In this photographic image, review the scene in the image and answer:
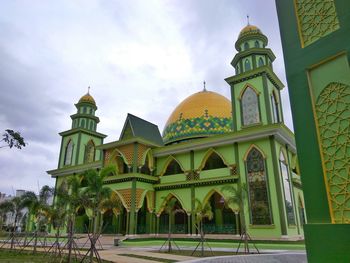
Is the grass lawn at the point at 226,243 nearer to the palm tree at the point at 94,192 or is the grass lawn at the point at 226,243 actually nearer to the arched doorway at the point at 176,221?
the arched doorway at the point at 176,221

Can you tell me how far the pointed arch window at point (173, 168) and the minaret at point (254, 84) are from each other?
5666 mm

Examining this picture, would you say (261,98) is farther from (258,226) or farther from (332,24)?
(332,24)

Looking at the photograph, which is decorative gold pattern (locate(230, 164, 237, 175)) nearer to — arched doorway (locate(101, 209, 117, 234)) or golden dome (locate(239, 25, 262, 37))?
golden dome (locate(239, 25, 262, 37))

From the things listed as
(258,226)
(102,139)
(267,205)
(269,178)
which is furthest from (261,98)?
(102,139)

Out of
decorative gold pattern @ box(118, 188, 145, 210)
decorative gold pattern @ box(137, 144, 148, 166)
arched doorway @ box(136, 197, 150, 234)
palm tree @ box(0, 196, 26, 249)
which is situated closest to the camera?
palm tree @ box(0, 196, 26, 249)

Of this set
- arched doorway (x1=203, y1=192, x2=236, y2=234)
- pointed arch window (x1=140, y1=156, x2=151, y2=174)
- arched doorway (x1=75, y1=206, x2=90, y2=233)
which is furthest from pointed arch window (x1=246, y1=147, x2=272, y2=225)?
arched doorway (x1=75, y1=206, x2=90, y2=233)

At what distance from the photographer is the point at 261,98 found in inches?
755

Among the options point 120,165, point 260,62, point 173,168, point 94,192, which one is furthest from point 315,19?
point 120,165

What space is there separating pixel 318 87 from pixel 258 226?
42.3ft

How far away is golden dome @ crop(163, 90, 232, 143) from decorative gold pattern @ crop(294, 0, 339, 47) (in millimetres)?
19629

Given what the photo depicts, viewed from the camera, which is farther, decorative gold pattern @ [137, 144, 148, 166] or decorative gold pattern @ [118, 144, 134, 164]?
decorative gold pattern @ [118, 144, 134, 164]

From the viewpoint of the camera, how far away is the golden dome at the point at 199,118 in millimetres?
25672

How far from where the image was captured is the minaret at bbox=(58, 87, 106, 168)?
29.0 m

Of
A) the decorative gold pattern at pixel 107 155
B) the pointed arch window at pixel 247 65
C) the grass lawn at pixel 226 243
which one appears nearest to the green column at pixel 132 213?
the grass lawn at pixel 226 243
